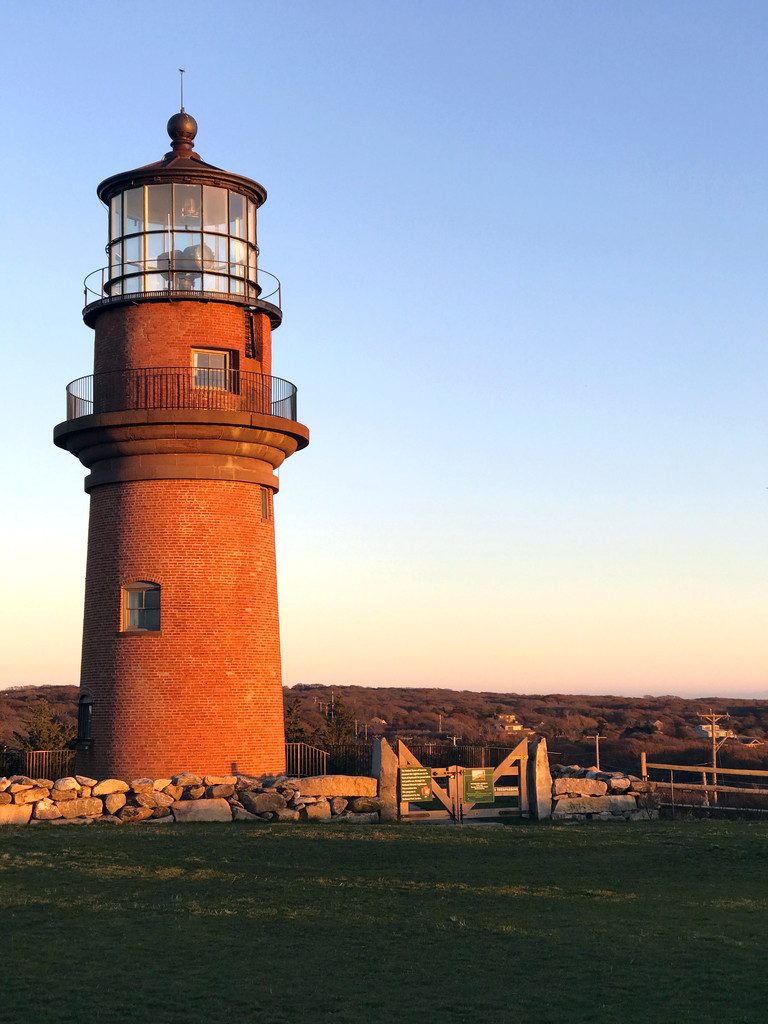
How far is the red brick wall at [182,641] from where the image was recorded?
2720 centimetres

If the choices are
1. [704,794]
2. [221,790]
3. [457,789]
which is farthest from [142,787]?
[704,794]

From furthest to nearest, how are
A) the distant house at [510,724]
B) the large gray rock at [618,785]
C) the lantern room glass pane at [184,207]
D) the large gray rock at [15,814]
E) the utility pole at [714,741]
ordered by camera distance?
the distant house at [510,724] → the utility pole at [714,741] → the lantern room glass pane at [184,207] → the large gray rock at [618,785] → the large gray rock at [15,814]

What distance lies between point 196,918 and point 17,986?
329cm

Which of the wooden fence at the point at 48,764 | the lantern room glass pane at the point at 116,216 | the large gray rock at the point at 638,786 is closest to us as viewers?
the large gray rock at the point at 638,786

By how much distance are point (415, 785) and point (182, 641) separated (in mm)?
6141

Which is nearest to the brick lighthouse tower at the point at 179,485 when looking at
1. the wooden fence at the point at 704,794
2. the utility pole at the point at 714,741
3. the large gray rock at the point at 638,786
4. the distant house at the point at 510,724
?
the large gray rock at the point at 638,786

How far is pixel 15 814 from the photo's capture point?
23.2 meters

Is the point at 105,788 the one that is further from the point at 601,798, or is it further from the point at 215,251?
the point at 215,251

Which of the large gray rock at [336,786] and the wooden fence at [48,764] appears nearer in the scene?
the large gray rock at [336,786]

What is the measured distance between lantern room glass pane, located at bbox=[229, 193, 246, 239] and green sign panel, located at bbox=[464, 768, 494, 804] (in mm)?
13468

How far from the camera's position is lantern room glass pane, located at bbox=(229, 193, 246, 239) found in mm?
29156

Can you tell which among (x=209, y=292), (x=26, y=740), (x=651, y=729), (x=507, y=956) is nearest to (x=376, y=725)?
(x=651, y=729)

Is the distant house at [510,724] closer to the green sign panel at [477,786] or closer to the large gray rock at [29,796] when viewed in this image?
the green sign panel at [477,786]

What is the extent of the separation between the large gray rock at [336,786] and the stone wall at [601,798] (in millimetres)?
4274
